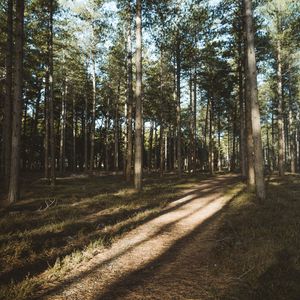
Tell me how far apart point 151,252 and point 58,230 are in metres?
2.98

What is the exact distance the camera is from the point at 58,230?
26.0 ft

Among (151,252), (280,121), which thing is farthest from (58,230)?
(280,121)

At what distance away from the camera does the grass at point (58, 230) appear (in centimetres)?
524

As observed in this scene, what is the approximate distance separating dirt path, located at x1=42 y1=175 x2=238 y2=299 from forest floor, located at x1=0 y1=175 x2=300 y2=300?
2 centimetres

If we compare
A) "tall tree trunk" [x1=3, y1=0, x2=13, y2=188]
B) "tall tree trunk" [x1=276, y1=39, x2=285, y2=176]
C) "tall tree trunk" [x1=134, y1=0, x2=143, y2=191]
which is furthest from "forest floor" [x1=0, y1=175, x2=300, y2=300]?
"tall tree trunk" [x1=276, y1=39, x2=285, y2=176]

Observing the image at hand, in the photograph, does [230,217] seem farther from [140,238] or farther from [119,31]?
[119,31]

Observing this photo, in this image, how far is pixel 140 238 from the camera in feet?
24.3

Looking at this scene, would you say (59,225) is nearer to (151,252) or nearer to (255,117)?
(151,252)

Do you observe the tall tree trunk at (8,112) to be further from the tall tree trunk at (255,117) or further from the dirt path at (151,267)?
the tall tree trunk at (255,117)

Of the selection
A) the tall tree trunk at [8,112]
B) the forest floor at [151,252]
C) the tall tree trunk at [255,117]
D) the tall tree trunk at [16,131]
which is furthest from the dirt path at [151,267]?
the tall tree trunk at [8,112]

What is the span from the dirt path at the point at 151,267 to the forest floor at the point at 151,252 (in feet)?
0.05

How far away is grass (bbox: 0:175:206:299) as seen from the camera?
5.24m

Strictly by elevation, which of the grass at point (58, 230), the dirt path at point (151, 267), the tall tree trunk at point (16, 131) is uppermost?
the tall tree trunk at point (16, 131)

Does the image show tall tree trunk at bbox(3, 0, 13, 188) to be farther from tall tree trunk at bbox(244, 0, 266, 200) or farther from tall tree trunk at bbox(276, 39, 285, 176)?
tall tree trunk at bbox(276, 39, 285, 176)
